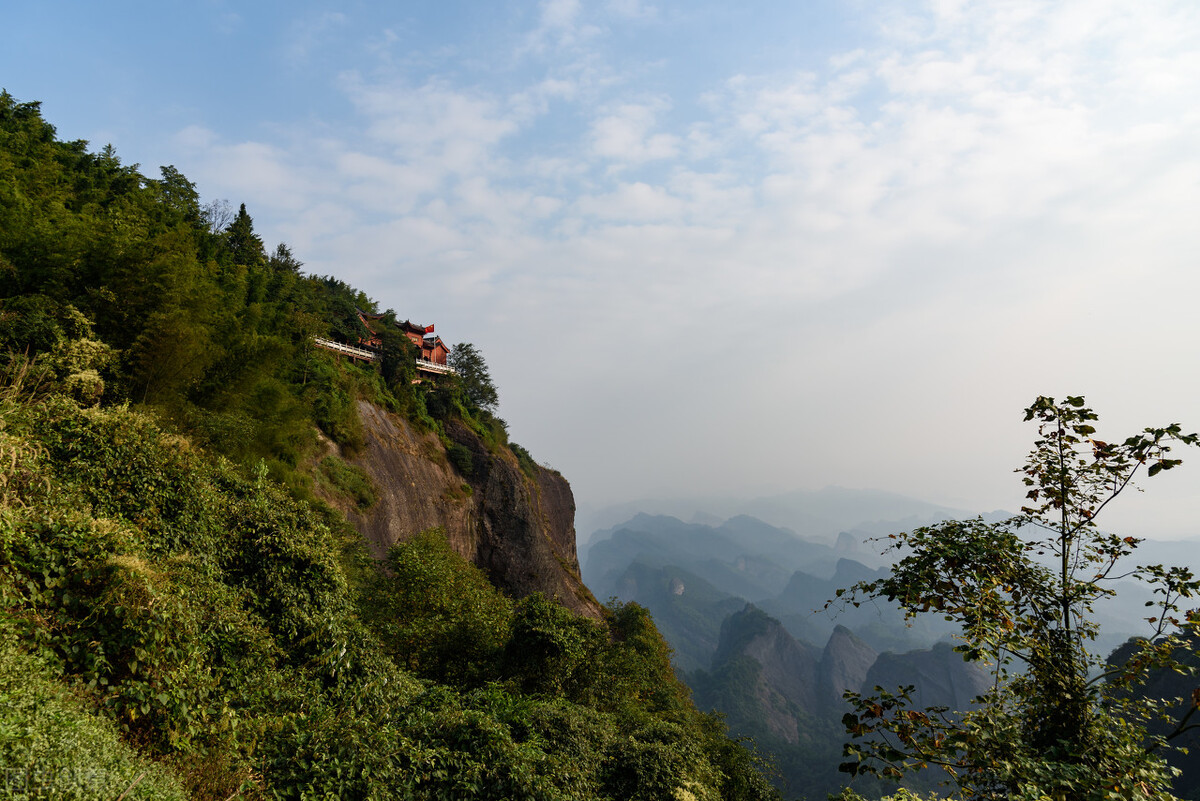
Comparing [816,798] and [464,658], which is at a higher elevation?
[464,658]

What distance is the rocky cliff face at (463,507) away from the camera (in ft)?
91.5

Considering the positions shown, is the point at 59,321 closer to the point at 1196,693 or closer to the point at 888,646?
the point at 1196,693

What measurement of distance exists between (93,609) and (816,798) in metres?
96.0

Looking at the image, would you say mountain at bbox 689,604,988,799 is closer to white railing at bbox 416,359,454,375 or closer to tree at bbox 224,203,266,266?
white railing at bbox 416,359,454,375

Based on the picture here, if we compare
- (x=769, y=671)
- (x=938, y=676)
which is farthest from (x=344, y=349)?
(x=938, y=676)

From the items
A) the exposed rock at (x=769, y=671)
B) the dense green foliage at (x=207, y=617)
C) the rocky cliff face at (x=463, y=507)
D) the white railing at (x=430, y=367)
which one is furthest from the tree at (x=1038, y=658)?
the exposed rock at (x=769, y=671)

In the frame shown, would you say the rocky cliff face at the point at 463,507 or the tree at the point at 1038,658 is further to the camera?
the rocky cliff face at the point at 463,507

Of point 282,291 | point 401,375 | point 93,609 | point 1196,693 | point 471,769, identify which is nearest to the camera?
point 1196,693

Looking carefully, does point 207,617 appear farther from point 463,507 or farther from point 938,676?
→ point 938,676

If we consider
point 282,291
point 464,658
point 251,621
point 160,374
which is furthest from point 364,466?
point 251,621

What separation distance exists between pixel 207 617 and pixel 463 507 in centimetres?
2846

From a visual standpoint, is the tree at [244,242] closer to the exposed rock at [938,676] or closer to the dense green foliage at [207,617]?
the dense green foliage at [207,617]

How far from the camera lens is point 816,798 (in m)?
77.7

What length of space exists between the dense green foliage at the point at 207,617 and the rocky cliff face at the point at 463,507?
26.7 ft
